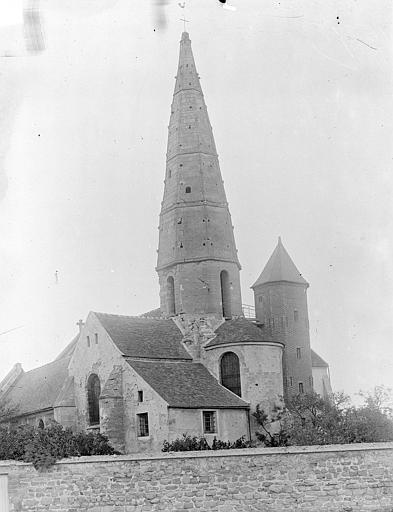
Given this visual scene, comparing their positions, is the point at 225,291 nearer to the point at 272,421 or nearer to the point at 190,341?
the point at 190,341

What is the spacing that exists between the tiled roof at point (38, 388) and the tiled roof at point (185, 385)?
8.36 metres

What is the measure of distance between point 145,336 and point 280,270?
28.5 ft

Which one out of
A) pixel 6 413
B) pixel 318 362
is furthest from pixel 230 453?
pixel 318 362

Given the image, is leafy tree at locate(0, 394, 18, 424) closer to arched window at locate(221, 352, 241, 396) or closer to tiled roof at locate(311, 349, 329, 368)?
arched window at locate(221, 352, 241, 396)

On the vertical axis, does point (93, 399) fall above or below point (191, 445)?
above

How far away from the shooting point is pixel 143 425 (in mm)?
37688

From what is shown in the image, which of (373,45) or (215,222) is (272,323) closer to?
(215,222)

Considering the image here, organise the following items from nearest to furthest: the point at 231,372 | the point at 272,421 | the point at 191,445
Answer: the point at 191,445, the point at 272,421, the point at 231,372

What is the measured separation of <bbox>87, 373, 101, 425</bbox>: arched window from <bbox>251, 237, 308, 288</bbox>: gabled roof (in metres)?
10.4

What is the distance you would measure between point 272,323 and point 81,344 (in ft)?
34.4

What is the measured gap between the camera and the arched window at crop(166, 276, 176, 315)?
146 feet

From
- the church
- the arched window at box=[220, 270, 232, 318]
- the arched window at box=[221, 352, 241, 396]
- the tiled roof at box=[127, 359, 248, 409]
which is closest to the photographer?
the tiled roof at box=[127, 359, 248, 409]

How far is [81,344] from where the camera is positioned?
43469 millimetres

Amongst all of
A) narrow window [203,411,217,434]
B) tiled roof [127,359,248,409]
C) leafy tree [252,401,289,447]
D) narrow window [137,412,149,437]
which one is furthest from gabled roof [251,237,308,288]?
narrow window [137,412,149,437]
